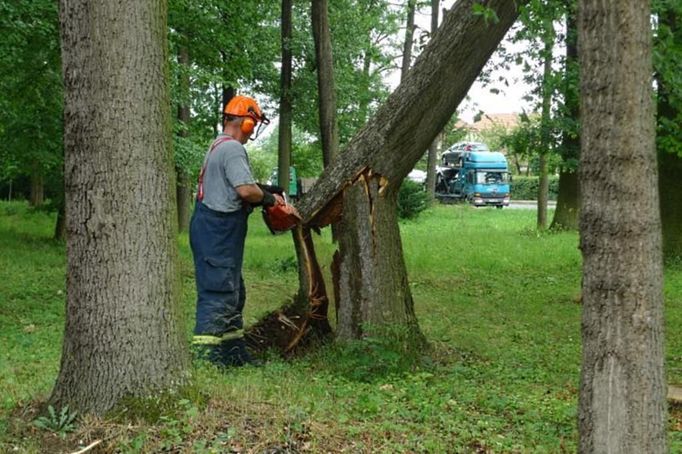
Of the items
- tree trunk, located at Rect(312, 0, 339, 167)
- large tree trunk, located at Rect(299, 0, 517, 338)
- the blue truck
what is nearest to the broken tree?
large tree trunk, located at Rect(299, 0, 517, 338)

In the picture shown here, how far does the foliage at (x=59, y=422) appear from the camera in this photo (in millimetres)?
4465

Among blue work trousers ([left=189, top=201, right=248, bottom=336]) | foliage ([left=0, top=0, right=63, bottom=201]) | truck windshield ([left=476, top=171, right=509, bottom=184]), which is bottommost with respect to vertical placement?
blue work trousers ([left=189, top=201, right=248, bottom=336])

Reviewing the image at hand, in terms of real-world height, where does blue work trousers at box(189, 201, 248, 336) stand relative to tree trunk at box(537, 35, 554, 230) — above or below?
below

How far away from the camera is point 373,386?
6.37 metres

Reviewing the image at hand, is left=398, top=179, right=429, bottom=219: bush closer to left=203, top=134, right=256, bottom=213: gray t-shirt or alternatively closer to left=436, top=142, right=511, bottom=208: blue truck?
left=436, top=142, right=511, bottom=208: blue truck

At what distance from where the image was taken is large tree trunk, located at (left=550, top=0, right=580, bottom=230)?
1051 centimetres

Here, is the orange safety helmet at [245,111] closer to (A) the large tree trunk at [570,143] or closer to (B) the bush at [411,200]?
(A) the large tree trunk at [570,143]

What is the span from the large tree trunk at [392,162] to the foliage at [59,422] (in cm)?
338

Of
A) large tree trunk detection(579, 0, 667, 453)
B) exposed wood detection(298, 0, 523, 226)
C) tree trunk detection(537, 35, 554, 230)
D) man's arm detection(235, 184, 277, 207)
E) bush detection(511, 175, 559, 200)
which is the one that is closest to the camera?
large tree trunk detection(579, 0, 667, 453)

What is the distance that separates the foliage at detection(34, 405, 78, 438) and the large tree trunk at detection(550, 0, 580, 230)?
4516mm

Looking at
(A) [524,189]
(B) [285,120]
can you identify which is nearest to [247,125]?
(B) [285,120]

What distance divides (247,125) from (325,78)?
29.1 feet

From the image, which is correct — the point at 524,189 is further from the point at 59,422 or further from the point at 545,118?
the point at 59,422

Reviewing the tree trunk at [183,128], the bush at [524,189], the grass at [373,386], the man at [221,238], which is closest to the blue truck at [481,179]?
the bush at [524,189]
